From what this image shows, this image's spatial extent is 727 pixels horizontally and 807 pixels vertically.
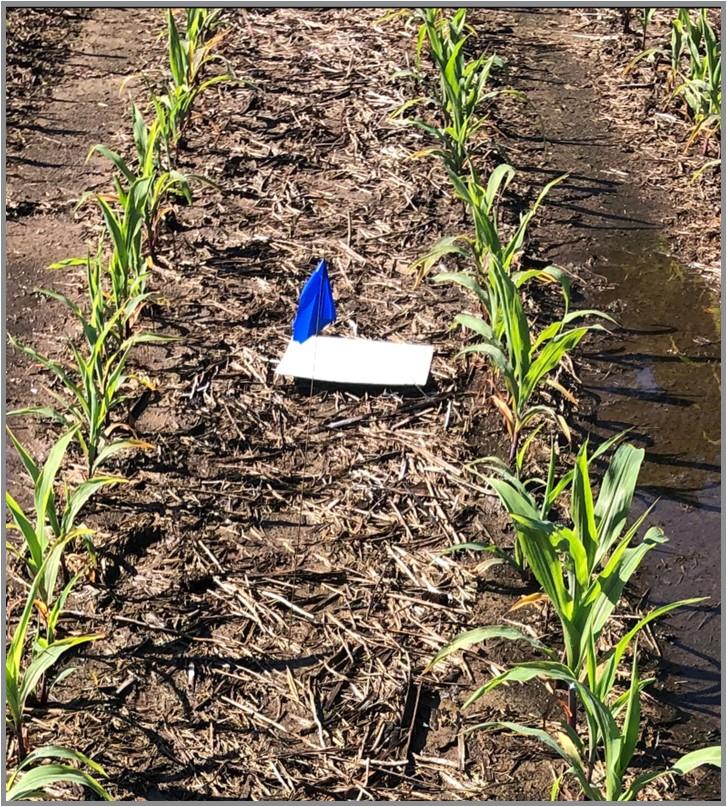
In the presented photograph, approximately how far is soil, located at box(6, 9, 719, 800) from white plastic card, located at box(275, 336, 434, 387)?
1.9 inches

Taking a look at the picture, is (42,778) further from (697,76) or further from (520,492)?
(697,76)

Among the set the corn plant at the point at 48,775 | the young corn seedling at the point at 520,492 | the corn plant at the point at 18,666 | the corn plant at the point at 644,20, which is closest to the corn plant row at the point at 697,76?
the corn plant at the point at 644,20

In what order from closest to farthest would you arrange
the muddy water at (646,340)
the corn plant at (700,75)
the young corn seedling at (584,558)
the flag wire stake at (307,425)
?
the young corn seedling at (584,558) < the muddy water at (646,340) < the flag wire stake at (307,425) < the corn plant at (700,75)

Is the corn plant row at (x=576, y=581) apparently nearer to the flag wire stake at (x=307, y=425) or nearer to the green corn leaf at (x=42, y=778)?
the flag wire stake at (x=307, y=425)

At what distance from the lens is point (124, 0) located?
4664mm

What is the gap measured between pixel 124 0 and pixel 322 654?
11.0 ft

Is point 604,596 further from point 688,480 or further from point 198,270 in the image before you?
point 198,270

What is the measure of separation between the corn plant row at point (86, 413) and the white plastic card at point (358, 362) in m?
0.43

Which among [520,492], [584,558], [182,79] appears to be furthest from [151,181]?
[584,558]

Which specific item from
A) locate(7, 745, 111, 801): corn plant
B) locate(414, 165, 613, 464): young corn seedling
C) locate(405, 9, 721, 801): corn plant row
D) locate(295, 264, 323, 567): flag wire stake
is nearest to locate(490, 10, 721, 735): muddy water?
locate(405, 9, 721, 801): corn plant row

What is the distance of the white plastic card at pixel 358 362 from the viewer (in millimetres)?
3076

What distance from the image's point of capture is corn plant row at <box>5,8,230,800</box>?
2080 millimetres

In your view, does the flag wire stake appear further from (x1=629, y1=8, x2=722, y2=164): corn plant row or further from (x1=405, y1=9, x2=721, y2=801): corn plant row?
(x1=629, y1=8, x2=722, y2=164): corn plant row

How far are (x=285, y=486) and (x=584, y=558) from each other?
0.97 meters
